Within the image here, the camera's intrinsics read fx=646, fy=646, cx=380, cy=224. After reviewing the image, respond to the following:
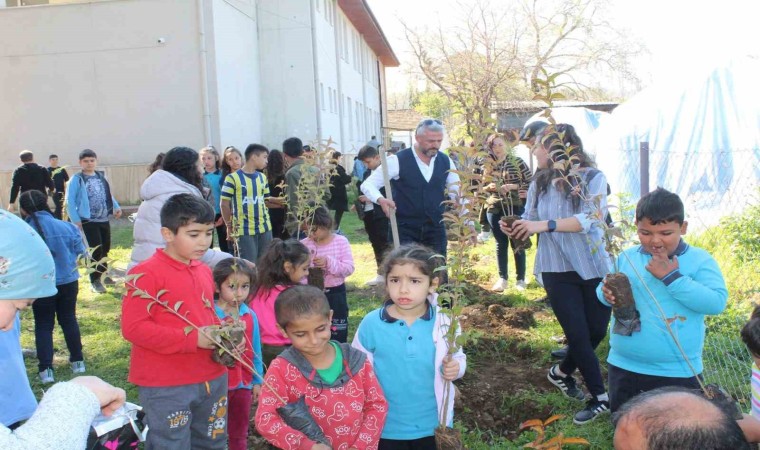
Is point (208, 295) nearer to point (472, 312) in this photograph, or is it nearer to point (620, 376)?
point (620, 376)

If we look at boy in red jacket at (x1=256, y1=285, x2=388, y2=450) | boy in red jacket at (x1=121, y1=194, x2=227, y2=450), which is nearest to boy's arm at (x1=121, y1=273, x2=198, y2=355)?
boy in red jacket at (x1=121, y1=194, x2=227, y2=450)

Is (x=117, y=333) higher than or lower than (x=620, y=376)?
lower

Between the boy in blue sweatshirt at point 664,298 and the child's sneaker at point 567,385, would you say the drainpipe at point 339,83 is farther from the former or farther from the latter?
the boy in blue sweatshirt at point 664,298

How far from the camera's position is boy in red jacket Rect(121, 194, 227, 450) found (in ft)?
9.39

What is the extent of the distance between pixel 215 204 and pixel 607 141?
7.43m

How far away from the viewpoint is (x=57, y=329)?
279 inches

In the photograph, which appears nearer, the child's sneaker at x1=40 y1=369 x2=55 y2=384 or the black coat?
the child's sneaker at x1=40 y1=369 x2=55 y2=384

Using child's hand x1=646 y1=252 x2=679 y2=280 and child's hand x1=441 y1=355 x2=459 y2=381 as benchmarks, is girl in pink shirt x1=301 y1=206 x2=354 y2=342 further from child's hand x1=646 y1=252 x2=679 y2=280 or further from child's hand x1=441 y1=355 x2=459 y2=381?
child's hand x1=646 y1=252 x2=679 y2=280

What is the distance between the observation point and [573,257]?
4066 mm

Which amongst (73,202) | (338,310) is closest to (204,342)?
(338,310)

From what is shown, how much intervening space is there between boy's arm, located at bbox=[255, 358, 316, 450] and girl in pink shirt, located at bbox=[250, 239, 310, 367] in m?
1.35

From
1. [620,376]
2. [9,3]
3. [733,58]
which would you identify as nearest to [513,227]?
[620,376]

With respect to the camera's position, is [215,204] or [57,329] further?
[215,204]

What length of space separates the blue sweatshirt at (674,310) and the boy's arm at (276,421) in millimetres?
1600
